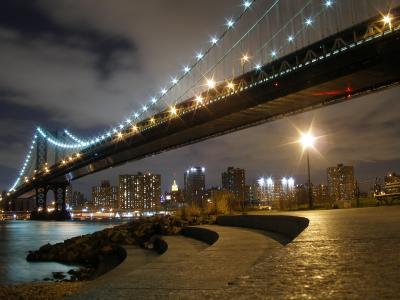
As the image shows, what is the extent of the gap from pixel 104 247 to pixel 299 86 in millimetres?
23914

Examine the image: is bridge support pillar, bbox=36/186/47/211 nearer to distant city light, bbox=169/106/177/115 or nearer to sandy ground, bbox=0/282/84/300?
distant city light, bbox=169/106/177/115

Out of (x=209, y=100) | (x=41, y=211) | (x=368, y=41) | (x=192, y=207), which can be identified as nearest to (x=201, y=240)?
(x=192, y=207)

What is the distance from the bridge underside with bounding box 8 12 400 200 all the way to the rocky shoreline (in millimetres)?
19576

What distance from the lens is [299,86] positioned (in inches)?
1443

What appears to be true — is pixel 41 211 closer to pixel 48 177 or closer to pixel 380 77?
pixel 48 177

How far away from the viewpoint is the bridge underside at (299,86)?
32312mm

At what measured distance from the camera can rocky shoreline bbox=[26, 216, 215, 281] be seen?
14.8m

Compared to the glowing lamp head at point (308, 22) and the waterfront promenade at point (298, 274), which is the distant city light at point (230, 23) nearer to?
the glowing lamp head at point (308, 22)

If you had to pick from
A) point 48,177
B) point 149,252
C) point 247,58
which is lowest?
point 149,252

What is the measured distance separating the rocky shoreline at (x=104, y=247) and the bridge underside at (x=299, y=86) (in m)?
19.6

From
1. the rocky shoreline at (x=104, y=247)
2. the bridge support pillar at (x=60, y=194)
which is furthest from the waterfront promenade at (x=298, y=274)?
the bridge support pillar at (x=60, y=194)

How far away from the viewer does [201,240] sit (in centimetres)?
1313

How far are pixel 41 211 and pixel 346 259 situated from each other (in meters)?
99.9

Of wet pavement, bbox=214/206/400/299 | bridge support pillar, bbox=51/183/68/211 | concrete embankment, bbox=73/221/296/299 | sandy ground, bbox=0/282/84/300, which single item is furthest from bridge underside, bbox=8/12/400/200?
bridge support pillar, bbox=51/183/68/211
